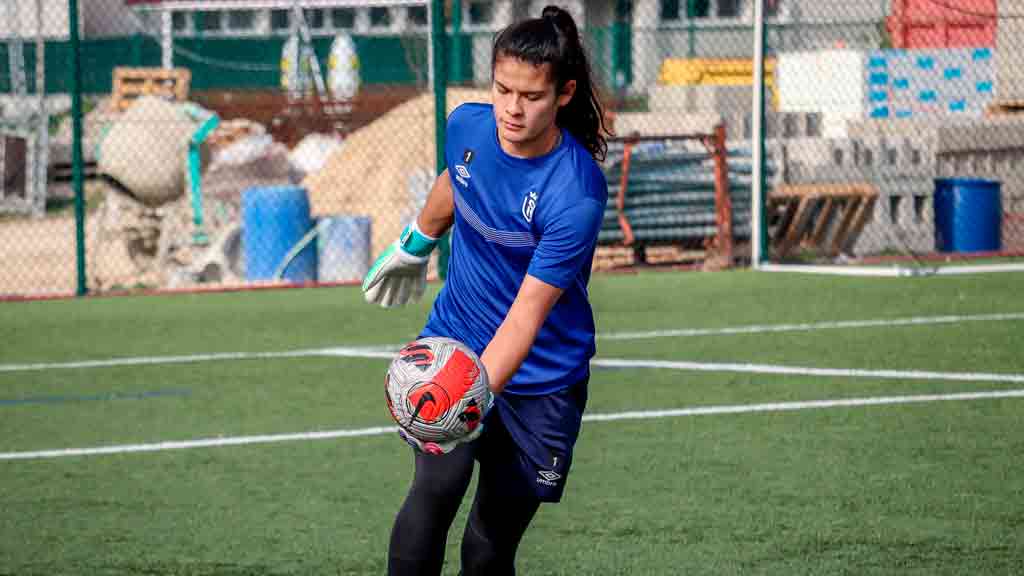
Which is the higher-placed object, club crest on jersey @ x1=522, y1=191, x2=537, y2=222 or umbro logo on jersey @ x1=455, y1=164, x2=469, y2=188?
umbro logo on jersey @ x1=455, y1=164, x2=469, y2=188

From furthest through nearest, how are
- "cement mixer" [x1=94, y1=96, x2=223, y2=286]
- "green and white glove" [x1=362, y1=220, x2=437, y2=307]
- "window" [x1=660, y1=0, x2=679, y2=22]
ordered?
1. "window" [x1=660, y1=0, x2=679, y2=22]
2. "cement mixer" [x1=94, y1=96, x2=223, y2=286]
3. "green and white glove" [x1=362, y1=220, x2=437, y2=307]

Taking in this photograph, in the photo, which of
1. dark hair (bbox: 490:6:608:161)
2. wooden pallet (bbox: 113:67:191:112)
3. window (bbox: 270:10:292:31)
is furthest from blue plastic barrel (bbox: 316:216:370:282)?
window (bbox: 270:10:292:31)

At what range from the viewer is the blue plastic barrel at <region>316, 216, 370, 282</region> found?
16344 mm

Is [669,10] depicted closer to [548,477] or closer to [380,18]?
[380,18]

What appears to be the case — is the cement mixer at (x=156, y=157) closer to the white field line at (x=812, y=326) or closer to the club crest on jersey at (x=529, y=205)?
the white field line at (x=812, y=326)

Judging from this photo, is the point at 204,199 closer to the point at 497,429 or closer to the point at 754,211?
the point at 754,211

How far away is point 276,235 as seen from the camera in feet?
53.4

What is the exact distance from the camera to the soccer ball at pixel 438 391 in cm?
408

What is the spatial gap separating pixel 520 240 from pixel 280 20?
47563 mm

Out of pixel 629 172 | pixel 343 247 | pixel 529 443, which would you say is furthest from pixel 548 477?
pixel 629 172

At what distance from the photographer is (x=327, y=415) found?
9008mm

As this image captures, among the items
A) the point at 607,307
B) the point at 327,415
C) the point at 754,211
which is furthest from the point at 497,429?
the point at 754,211

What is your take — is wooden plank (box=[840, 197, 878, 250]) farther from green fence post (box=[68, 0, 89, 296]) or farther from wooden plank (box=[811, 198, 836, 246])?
green fence post (box=[68, 0, 89, 296])

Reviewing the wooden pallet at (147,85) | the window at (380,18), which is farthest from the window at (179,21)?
the wooden pallet at (147,85)
